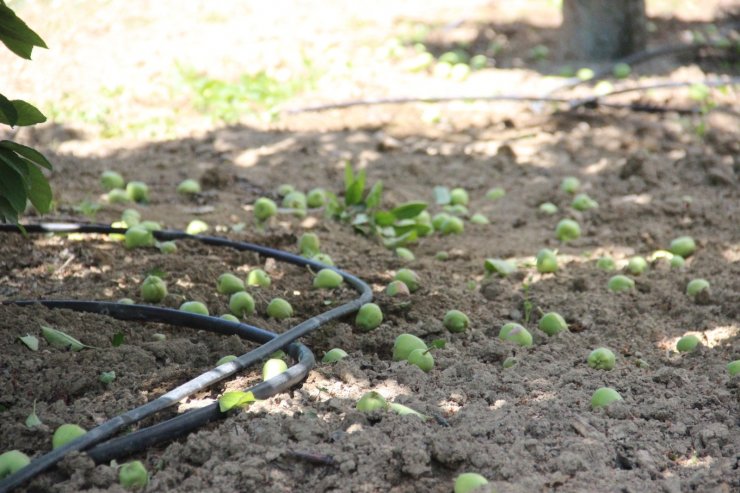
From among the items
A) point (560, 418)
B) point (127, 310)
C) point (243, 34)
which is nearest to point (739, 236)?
point (560, 418)

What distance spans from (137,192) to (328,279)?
1.93 meters

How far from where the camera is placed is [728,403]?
301 centimetres

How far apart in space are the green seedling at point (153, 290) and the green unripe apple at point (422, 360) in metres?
1.15

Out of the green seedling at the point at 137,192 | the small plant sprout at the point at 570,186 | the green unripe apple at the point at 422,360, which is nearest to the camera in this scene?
the green unripe apple at the point at 422,360

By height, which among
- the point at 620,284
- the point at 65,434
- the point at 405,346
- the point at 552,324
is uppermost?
the point at 65,434

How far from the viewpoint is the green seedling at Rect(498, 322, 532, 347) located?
3568mm

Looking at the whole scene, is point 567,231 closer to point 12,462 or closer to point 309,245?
point 309,245

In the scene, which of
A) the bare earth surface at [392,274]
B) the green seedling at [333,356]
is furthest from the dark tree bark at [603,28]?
the green seedling at [333,356]

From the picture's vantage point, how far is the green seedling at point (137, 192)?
212 inches

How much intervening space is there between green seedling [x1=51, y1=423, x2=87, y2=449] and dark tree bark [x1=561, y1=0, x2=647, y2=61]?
736 cm

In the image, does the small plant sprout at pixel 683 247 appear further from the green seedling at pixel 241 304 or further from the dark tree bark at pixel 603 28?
the dark tree bark at pixel 603 28

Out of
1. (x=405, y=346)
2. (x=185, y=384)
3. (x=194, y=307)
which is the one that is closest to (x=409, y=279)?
(x=405, y=346)

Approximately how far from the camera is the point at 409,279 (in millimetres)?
4105

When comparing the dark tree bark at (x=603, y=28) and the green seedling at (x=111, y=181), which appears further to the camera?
the dark tree bark at (x=603, y=28)
